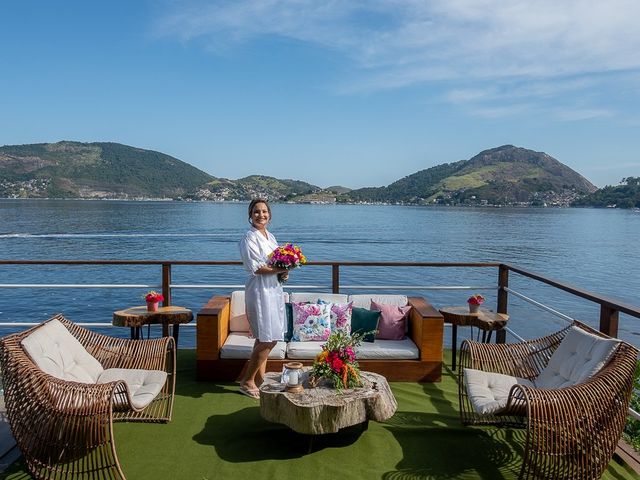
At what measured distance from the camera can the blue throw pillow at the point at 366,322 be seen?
5.27 m

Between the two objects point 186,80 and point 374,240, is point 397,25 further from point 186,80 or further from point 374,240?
point 374,240

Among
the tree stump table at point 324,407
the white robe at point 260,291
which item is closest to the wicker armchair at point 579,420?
the tree stump table at point 324,407

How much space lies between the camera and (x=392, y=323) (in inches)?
209

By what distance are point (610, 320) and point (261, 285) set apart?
8.58 ft

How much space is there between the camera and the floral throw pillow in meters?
5.23

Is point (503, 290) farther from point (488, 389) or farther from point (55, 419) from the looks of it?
point (55, 419)

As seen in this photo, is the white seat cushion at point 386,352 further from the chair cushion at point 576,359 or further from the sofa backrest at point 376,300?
the chair cushion at point 576,359

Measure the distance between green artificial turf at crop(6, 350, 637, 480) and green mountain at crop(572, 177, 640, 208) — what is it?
129 m

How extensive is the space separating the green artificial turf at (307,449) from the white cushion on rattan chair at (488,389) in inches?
15.2

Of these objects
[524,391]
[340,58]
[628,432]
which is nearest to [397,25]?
[340,58]

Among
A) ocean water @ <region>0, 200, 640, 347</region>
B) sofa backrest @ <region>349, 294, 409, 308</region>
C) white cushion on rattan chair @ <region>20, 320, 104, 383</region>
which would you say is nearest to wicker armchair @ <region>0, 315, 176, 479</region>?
white cushion on rattan chair @ <region>20, 320, 104, 383</region>

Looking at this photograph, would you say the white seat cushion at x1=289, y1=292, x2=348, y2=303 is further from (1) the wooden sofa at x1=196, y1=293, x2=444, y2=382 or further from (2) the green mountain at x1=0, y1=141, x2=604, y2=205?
(2) the green mountain at x1=0, y1=141, x2=604, y2=205

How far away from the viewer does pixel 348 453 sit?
346cm

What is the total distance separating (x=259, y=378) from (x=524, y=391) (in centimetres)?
245
